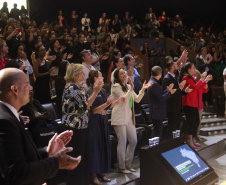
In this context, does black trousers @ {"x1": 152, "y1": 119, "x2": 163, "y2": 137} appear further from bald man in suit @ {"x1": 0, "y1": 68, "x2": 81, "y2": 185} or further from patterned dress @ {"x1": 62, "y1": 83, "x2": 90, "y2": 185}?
bald man in suit @ {"x1": 0, "y1": 68, "x2": 81, "y2": 185}

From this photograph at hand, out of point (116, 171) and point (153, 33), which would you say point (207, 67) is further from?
point (116, 171)

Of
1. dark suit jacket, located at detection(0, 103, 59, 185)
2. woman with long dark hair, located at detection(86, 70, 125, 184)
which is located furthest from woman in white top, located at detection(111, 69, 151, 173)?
dark suit jacket, located at detection(0, 103, 59, 185)

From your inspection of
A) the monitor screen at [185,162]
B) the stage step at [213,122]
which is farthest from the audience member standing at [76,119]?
the stage step at [213,122]

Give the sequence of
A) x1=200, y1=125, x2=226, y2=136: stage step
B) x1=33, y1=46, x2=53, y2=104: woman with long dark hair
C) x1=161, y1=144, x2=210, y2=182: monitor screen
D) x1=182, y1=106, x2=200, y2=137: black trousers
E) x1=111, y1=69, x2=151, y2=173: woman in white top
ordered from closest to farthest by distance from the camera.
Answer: x1=161, y1=144, x2=210, y2=182: monitor screen < x1=111, y1=69, x2=151, y2=173: woman in white top < x1=33, y1=46, x2=53, y2=104: woman with long dark hair < x1=182, y1=106, x2=200, y2=137: black trousers < x1=200, y1=125, x2=226, y2=136: stage step

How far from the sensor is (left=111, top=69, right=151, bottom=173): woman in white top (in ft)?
14.3

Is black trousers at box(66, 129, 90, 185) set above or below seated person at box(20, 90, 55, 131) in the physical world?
below

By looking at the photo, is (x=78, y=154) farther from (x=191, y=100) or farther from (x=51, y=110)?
(x=191, y=100)

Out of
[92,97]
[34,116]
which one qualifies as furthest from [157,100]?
[34,116]

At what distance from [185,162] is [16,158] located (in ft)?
8.50

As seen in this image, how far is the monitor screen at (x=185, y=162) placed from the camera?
3.58 m

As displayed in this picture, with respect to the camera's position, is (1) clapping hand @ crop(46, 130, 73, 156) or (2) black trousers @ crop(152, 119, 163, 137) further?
(2) black trousers @ crop(152, 119, 163, 137)

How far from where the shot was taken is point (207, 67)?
8.83 metres

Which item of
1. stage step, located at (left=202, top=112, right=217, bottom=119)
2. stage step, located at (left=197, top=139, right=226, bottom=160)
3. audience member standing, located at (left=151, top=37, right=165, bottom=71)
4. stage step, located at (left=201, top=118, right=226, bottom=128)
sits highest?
audience member standing, located at (left=151, top=37, right=165, bottom=71)

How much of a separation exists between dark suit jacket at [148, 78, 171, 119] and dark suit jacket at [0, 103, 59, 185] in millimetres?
3345
